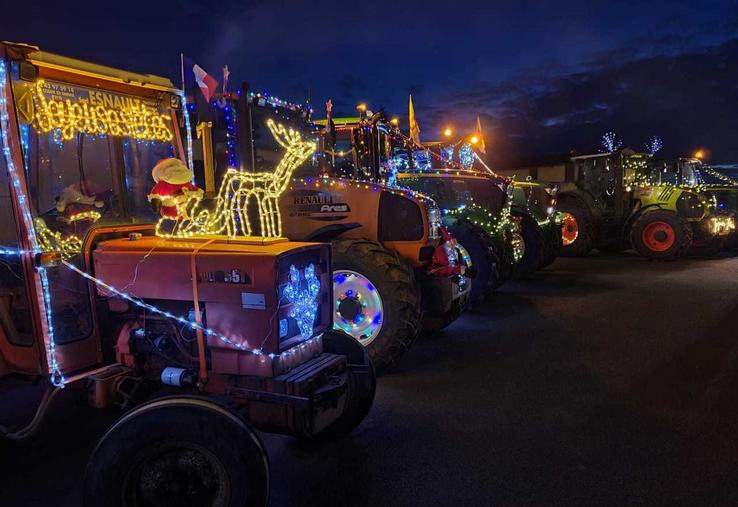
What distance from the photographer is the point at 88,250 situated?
344 centimetres

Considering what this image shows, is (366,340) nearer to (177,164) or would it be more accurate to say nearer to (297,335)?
(297,335)

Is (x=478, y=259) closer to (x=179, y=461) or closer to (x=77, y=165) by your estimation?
(x=77, y=165)

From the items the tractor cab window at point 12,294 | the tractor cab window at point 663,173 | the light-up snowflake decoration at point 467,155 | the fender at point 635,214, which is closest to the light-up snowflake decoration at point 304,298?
the tractor cab window at point 12,294

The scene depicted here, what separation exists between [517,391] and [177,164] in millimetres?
3531

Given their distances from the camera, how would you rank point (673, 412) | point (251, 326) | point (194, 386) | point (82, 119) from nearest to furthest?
1. point (251, 326)
2. point (194, 386)
3. point (82, 119)
4. point (673, 412)

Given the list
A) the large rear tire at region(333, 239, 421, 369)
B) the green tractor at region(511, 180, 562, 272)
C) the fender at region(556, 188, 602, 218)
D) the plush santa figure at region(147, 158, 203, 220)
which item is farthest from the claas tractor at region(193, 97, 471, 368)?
the fender at region(556, 188, 602, 218)

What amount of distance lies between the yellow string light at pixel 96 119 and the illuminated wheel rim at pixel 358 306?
7.28 ft

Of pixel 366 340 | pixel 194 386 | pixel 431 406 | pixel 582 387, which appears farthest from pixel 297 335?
pixel 582 387

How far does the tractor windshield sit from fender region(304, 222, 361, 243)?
2129 millimetres

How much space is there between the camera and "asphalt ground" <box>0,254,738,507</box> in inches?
133

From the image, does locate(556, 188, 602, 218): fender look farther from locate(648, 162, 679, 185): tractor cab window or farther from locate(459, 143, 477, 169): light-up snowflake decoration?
locate(459, 143, 477, 169): light-up snowflake decoration

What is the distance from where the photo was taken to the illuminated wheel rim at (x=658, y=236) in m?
13.5

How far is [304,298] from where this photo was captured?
340cm

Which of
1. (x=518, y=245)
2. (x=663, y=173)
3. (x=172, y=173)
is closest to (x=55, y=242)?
(x=172, y=173)
